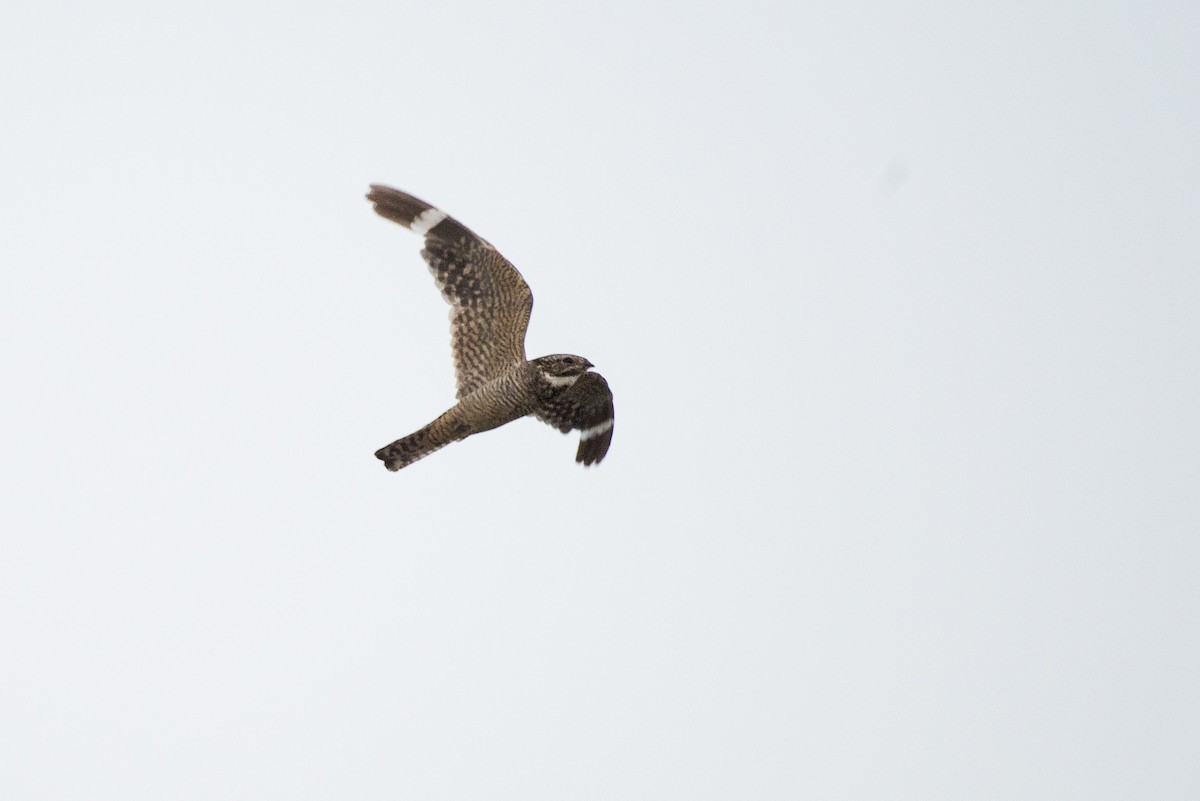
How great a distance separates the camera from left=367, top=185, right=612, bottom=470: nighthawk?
1367 centimetres

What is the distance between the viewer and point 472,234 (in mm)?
14680

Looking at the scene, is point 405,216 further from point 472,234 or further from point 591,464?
point 591,464

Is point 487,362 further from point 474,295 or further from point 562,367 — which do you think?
point 562,367

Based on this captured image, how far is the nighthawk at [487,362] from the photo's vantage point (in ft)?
44.9

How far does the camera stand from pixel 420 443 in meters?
13.6

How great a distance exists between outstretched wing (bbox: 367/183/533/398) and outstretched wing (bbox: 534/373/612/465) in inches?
26.7

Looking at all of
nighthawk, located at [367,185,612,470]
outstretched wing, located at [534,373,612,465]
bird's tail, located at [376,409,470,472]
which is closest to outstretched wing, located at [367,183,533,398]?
nighthawk, located at [367,185,612,470]

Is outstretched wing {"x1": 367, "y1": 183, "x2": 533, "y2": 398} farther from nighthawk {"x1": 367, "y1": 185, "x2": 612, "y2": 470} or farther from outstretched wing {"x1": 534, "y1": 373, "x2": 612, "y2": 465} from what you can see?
outstretched wing {"x1": 534, "y1": 373, "x2": 612, "y2": 465}

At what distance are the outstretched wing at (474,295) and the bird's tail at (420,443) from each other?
508 mm

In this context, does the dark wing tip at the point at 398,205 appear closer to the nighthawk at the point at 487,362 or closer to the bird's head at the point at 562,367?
the nighthawk at the point at 487,362

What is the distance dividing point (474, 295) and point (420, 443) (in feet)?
6.56

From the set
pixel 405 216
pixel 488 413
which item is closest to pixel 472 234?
pixel 405 216

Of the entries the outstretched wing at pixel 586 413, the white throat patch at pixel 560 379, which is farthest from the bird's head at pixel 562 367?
the outstretched wing at pixel 586 413

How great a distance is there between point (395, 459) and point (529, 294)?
7.93ft
